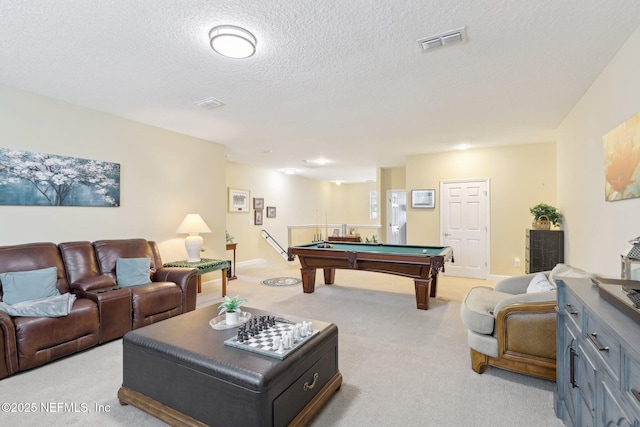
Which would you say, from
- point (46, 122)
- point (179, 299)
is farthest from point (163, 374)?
point (46, 122)

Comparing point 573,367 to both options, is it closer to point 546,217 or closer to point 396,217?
point 546,217

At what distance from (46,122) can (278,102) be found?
8.39 feet

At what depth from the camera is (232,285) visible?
17.7 ft

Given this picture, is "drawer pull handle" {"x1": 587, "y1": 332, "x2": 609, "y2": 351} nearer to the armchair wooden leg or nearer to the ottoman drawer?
the armchair wooden leg

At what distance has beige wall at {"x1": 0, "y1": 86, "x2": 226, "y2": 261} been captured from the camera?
3174 millimetres

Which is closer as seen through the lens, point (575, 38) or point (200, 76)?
point (575, 38)

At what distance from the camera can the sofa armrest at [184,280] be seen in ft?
11.9

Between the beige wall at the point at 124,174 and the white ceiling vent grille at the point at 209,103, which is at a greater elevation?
the white ceiling vent grille at the point at 209,103

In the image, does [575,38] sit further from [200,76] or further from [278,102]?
[200,76]

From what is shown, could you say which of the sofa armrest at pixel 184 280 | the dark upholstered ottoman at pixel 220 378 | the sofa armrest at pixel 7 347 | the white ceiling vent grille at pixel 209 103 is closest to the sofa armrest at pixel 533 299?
Answer: the dark upholstered ottoman at pixel 220 378

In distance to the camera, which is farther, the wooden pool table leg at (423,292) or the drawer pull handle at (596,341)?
the wooden pool table leg at (423,292)

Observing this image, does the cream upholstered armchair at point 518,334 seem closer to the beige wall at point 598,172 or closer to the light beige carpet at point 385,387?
the light beige carpet at point 385,387

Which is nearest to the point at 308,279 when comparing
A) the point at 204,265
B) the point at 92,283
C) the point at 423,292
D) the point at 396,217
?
the point at 204,265

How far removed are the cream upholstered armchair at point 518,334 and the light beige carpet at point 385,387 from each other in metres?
0.14
